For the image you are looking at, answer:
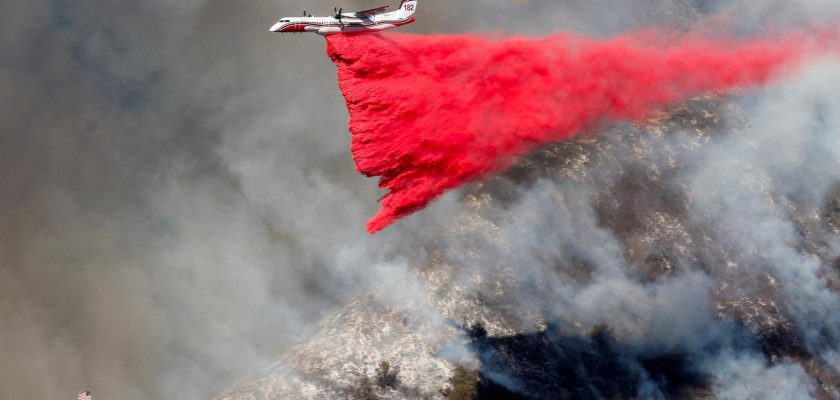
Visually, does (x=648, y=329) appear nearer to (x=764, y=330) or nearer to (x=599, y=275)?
(x=599, y=275)

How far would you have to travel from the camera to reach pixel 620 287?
52.4m

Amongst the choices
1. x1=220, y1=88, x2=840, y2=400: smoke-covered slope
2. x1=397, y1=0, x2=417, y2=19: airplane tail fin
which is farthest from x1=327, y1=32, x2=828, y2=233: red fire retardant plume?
x1=220, y1=88, x2=840, y2=400: smoke-covered slope

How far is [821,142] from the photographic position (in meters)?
61.1

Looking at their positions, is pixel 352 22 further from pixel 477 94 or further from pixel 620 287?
pixel 620 287

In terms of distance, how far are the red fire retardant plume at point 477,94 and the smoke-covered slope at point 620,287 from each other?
6.35 feet

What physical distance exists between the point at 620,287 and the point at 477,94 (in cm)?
1463

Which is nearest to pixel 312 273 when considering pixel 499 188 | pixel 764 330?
pixel 499 188

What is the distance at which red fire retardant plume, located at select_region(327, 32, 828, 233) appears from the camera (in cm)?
5028

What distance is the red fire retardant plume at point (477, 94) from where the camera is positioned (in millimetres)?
50281

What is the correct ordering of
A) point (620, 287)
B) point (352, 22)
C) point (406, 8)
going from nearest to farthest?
1. point (352, 22)
2. point (406, 8)
3. point (620, 287)

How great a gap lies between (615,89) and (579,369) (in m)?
20.2

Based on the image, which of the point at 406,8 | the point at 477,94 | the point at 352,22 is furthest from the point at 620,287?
A: the point at 352,22

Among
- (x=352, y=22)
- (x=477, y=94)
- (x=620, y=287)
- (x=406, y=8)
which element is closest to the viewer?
(x=352, y=22)

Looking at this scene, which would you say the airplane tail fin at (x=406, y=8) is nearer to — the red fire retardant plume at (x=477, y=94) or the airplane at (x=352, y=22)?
the airplane at (x=352, y=22)
